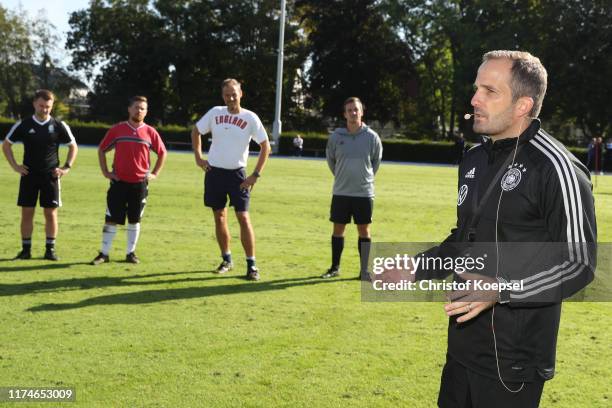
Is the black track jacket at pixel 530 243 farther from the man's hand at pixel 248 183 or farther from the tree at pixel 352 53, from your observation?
the tree at pixel 352 53

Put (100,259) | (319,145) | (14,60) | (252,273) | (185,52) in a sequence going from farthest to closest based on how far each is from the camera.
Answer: (14,60) < (185,52) < (319,145) < (100,259) < (252,273)

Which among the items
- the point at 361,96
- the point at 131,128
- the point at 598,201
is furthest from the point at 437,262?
the point at 361,96

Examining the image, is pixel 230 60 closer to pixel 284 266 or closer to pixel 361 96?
pixel 361 96

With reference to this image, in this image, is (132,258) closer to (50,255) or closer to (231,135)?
(50,255)

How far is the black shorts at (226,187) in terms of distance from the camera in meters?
8.20

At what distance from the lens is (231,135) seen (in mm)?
8156

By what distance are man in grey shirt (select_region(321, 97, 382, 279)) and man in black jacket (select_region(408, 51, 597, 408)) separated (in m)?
5.65

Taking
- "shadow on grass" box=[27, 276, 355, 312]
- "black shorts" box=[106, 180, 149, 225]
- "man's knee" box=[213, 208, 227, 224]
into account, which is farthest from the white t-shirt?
"shadow on grass" box=[27, 276, 355, 312]

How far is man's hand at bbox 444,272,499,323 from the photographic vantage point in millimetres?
2398

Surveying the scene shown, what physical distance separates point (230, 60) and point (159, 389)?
2580 inches

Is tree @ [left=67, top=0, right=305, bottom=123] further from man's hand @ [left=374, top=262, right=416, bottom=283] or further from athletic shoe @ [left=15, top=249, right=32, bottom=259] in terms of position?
man's hand @ [left=374, top=262, right=416, bottom=283]

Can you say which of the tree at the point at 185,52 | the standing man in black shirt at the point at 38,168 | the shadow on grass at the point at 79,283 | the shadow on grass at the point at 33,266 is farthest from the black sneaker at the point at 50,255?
the tree at the point at 185,52

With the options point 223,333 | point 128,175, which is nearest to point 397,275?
point 223,333

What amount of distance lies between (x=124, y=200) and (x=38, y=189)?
1156 millimetres
